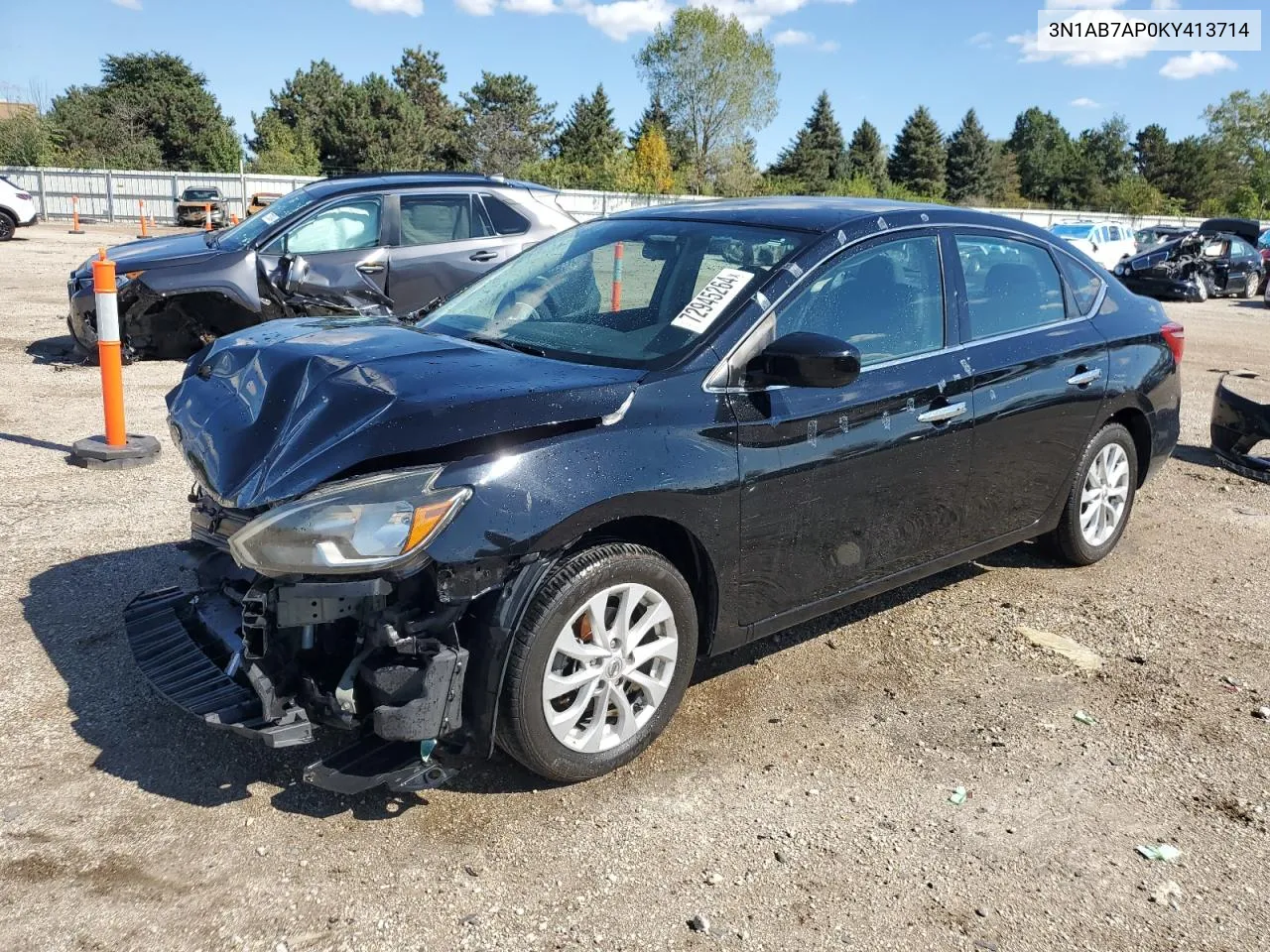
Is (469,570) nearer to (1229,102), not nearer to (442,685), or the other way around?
(442,685)

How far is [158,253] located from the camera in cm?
936

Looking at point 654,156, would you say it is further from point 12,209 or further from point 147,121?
point 12,209

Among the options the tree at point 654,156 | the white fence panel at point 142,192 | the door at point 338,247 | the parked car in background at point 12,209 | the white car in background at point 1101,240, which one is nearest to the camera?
the door at point 338,247

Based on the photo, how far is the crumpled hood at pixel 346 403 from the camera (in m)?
3.02

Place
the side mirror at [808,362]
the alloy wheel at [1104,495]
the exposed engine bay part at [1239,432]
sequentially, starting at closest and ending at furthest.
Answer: the side mirror at [808,362], the alloy wheel at [1104,495], the exposed engine bay part at [1239,432]

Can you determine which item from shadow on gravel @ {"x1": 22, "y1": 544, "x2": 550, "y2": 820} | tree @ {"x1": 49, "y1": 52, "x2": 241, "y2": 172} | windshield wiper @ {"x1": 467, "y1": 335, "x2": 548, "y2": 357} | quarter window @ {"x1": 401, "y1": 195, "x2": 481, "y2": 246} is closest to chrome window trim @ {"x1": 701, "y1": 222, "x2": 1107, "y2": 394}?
windshield wiper @ {"x1": 467, "y1": 335, "x2": 548, "y2": 357}

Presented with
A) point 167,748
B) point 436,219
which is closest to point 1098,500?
point 167,748

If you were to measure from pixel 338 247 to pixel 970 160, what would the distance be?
262ft

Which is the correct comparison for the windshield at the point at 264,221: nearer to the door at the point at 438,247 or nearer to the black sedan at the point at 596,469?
the door at the point at 438,247

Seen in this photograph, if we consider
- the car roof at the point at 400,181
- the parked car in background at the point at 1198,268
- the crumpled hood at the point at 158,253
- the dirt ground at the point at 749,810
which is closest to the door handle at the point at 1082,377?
the dirt ground at the point at 749,810

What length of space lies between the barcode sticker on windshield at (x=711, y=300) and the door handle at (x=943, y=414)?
35.5 inches

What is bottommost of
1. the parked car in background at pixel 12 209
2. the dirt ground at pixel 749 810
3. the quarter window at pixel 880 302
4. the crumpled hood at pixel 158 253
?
the dirt ground at pixel 749 810

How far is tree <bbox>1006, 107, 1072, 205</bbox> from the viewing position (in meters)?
88.2

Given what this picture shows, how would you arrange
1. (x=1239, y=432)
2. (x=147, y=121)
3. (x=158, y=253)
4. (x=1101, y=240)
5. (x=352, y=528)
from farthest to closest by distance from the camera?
(x=147, y=121)
(x=1101, y=240)
(x=158, y=253)
(x=1239, y=432)
(x=352, y=528)
